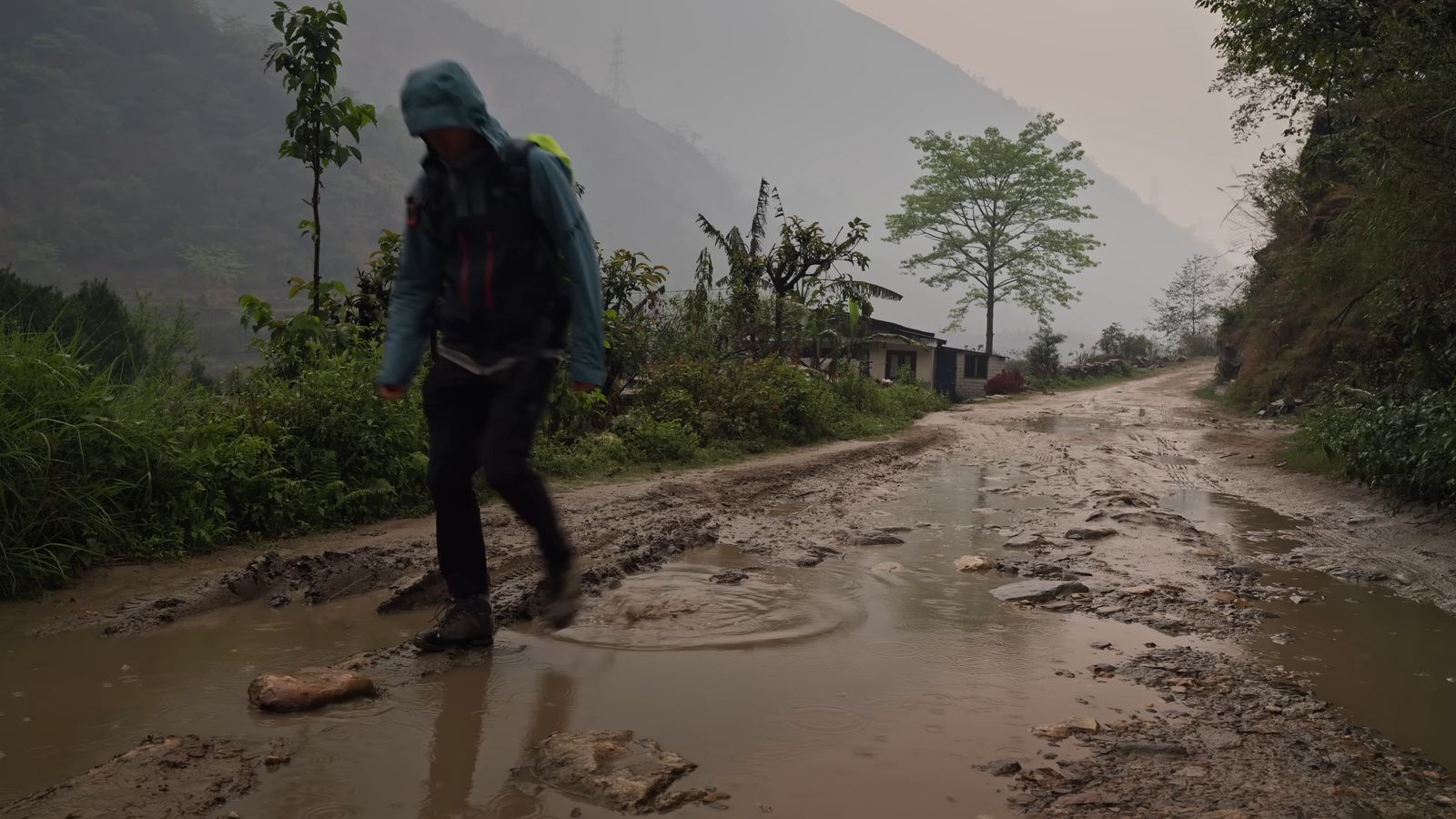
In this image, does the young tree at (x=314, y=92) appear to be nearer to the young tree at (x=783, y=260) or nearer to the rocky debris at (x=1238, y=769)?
the rocky debris at (x=1238, y=769)

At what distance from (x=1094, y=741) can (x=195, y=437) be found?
4.74 m

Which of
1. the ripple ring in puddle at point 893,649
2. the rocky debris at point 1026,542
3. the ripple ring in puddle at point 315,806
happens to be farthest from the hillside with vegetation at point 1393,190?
the ripple ring in puddle at point 315,806

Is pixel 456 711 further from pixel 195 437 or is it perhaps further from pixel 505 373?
pixel 195 437

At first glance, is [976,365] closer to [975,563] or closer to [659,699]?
[975,563]

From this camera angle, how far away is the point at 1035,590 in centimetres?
409

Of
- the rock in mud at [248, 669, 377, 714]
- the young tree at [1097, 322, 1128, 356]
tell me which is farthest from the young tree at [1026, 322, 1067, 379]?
the rock in mud at [248, 669, 377, 714]

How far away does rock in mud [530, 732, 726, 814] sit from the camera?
196cm

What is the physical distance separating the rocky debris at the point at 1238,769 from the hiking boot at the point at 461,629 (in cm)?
183

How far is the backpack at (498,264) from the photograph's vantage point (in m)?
2.66

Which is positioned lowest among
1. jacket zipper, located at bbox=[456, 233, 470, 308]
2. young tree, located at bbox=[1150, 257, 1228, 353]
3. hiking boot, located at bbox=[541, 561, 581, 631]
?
hiking boot, located at bbox=[541, 561, 581, 631]

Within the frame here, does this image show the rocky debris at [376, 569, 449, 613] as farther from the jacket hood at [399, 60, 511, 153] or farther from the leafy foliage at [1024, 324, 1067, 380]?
the leafy foliage at [1024, 324, 1067, 380]

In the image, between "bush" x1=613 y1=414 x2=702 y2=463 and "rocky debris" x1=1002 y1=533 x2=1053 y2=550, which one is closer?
Result: "rocky debris" x1=1002 y1=533 x2=1053 y2=550

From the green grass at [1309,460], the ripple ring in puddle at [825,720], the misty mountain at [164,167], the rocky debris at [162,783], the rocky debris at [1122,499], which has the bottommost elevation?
the rocky debris at [162,783]

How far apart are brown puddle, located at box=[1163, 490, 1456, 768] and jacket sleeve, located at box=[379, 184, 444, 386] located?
3.16 metres
